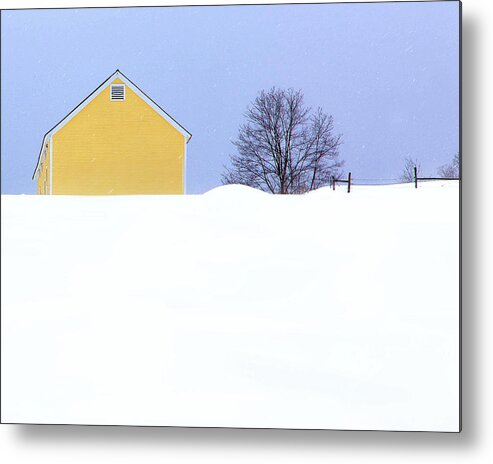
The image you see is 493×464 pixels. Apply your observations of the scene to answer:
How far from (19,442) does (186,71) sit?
5.20ft

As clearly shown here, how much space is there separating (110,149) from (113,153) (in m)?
0.02

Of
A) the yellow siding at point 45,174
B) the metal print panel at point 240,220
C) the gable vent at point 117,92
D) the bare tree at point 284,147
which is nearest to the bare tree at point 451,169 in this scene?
the metal print panel at point 240,220

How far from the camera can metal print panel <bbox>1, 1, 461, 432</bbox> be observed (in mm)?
2787

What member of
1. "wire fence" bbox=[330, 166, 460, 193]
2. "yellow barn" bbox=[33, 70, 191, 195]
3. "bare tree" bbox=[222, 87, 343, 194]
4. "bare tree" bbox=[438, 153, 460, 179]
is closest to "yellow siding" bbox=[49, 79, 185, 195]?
"yellow barn" bbox=[33, 70, 191, 195]

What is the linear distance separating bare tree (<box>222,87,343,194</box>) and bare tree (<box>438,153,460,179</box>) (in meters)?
0.38

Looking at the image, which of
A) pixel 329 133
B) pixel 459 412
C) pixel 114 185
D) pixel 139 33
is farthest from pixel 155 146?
pixel 459 412

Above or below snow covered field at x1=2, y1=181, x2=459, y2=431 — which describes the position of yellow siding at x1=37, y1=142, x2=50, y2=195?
above

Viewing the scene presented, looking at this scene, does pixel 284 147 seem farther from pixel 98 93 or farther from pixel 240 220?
pixel 98 93

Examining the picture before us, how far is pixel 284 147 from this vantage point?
2830 millimetres

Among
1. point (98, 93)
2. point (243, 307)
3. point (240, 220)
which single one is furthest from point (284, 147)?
point (98, 93)

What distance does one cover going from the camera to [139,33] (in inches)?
113

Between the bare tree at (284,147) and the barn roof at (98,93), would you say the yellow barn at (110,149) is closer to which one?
the barn roof at (98,93)

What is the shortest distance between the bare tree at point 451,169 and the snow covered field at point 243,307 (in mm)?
49

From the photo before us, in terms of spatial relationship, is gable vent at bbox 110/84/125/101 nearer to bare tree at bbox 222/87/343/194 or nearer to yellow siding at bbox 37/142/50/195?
yellow siding at bbox 37/142/50/195
